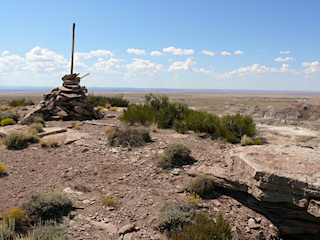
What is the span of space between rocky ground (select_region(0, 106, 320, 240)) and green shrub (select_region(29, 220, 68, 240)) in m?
0.21

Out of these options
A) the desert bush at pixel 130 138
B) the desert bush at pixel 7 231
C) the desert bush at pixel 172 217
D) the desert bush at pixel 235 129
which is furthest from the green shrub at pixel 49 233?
the desert bush at pixel 235 129

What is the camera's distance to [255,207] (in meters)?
5.36

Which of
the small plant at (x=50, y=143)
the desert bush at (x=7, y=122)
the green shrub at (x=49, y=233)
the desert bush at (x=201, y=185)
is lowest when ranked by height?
the green shrub at (x=49, y=233)

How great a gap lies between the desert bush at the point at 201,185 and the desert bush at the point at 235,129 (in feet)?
11.7

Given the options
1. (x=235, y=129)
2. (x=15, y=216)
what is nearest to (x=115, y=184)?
(x=15, y=216)

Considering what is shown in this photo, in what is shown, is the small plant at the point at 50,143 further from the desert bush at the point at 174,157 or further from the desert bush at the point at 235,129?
the desert bush at the point at 235,129

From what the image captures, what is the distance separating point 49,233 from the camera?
372 centimetres

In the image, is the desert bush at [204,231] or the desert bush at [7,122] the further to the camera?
the desert bush at [7,122]

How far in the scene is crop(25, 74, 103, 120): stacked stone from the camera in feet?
45.4

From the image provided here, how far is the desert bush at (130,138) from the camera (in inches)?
333

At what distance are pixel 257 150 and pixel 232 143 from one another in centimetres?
228

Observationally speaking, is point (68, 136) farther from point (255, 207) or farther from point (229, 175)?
point (255, 207)

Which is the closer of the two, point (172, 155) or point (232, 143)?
point (172, 155)

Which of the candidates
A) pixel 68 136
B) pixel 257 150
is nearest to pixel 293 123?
pixel 257 150
